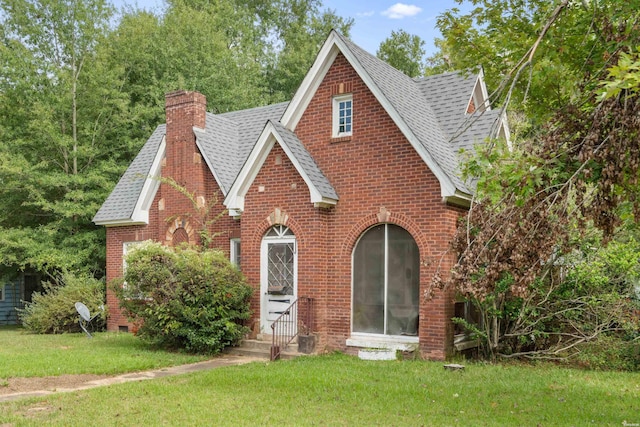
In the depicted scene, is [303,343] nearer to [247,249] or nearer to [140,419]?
[247,249]

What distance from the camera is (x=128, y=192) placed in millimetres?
20047

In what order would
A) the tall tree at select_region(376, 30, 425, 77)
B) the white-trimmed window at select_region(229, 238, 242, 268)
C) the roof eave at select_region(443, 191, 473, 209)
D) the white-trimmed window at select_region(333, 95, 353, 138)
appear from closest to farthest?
the roof eave at select_region(443, 191, 473, 209)
the white-trimmed window at select_region(333, 95, 353, 138)
the white-trimmed window at select_region(229, 238, 242, 268)
the tall tree at select_region(376, 30, 425, 77)

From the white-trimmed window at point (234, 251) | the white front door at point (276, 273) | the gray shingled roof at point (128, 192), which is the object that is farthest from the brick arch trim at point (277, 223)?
the gray shingled roof at point (128, 192)

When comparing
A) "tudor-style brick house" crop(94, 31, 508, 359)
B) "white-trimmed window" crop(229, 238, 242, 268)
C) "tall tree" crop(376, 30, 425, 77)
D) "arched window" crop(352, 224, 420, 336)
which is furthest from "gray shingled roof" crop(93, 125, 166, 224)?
"tall tree" crop(376, 30, 425, 77)

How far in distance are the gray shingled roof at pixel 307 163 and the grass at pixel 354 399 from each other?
4.05m

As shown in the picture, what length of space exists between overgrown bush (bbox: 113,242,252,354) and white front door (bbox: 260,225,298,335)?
0.55m

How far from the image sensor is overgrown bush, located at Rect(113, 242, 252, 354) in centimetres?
1328

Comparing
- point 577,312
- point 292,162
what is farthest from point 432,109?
point 577,312

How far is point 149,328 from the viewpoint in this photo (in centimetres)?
1382

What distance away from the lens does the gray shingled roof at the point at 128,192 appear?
19.3 metres

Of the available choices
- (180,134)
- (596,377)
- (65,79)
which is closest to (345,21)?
(65,79)

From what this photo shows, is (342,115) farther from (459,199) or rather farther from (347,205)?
(459,199)

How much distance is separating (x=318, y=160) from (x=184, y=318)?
4755 mm

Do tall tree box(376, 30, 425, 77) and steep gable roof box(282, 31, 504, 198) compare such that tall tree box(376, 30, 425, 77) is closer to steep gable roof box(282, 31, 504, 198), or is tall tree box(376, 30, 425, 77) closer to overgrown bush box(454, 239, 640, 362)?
steep gable roof box(282, 31, 504, 198)
